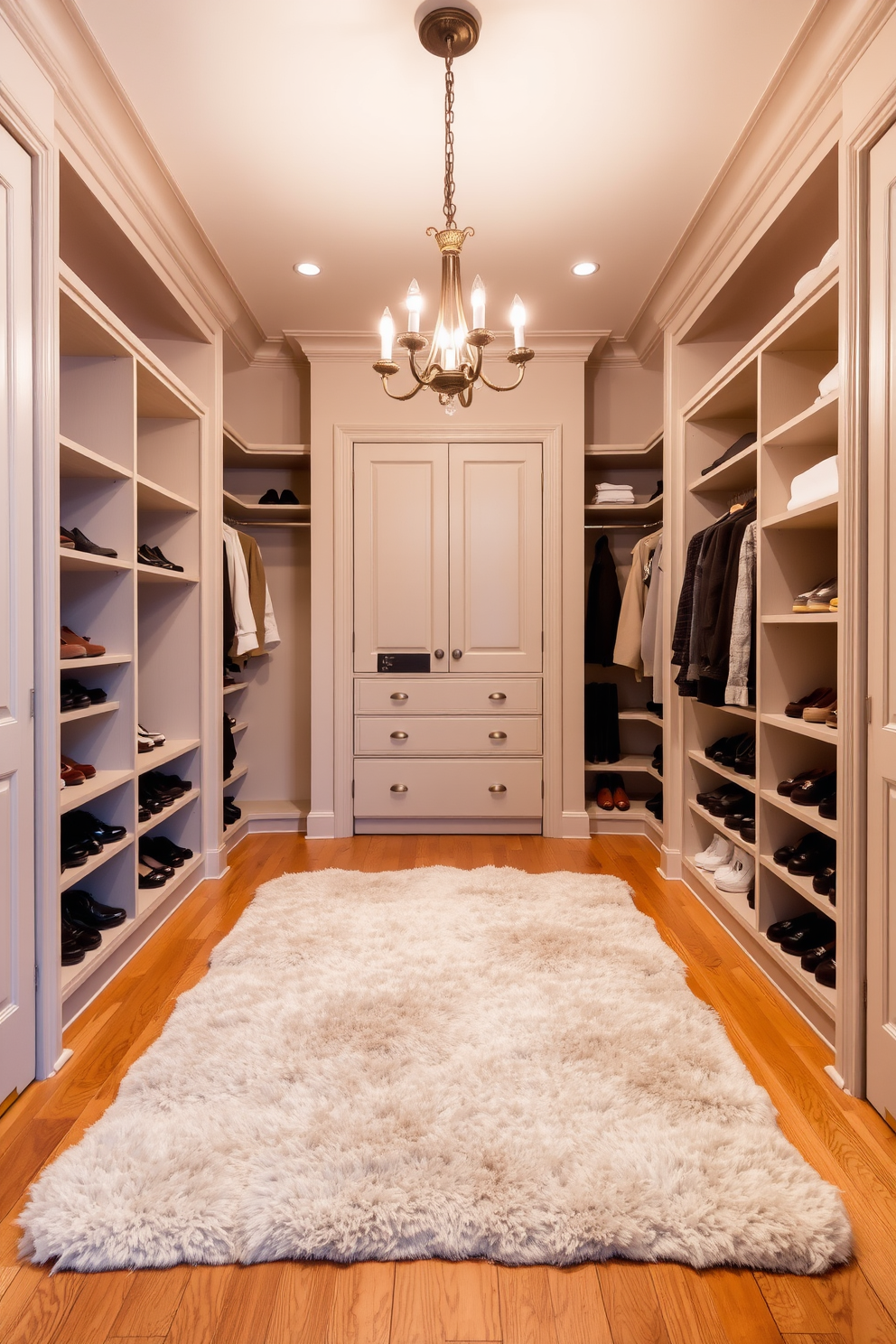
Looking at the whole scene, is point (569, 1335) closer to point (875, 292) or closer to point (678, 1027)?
point (678, 1027)

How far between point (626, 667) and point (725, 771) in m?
1.57

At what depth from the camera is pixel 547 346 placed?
3912 mm

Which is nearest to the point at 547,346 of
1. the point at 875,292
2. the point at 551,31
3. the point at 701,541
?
the point at 701,541

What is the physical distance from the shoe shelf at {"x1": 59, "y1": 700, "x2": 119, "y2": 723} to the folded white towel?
2.25 meters

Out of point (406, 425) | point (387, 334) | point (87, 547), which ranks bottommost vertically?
point (87, 547)

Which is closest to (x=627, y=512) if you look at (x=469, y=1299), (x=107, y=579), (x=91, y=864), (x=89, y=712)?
(x=107, y=579)

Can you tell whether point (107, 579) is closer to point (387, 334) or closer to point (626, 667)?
point (387, 334)

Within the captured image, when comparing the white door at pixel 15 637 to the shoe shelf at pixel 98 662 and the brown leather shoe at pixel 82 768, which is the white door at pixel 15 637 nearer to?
the shoe shelf at pixel 98 662

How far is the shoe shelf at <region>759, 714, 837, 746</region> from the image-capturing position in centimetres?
205

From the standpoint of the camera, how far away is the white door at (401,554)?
399 cm

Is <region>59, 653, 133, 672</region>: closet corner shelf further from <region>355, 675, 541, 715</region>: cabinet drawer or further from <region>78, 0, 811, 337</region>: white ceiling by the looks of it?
<region>78, 0, 811, 337</region>: white ceiling

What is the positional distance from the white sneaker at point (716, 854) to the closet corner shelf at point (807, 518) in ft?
4.37

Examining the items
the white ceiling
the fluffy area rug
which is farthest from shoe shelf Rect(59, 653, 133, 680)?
the white ceiling

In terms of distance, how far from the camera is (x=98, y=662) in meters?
2.33
